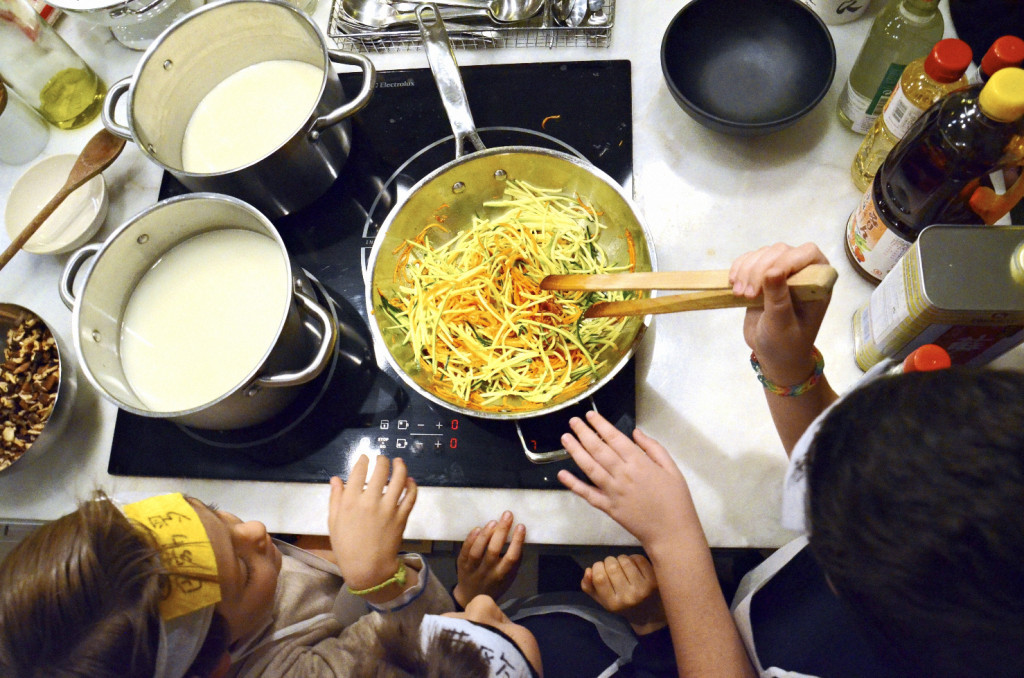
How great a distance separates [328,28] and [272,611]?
46.4 inches

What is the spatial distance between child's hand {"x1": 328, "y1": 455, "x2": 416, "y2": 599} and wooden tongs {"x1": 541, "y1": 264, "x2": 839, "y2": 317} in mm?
411

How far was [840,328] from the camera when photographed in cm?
105

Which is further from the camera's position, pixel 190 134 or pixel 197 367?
pixel 190 134

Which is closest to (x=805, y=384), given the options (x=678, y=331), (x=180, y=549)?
(x=678, y=331)

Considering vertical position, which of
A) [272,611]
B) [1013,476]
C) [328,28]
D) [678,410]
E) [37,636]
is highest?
[328,28]

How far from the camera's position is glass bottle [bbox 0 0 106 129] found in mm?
1224

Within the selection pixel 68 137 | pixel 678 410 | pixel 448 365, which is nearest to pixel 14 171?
pixel 68 137

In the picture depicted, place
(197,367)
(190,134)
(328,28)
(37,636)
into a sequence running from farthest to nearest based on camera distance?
(328,28)
(190,134)
(197,367)
(37,636)

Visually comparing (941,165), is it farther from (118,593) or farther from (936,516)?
(118,593)

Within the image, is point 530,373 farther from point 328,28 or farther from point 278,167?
point 328,28

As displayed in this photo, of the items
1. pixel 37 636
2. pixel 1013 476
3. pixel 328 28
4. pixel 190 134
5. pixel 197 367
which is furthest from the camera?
pixel 328 28

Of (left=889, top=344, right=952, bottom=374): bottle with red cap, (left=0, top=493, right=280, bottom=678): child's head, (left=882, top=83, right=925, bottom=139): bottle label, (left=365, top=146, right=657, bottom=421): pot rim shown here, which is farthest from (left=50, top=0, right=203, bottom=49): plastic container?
(left=889, top=344, right=952, bottom=374): bottle with red cap

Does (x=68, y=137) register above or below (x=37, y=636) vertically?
above

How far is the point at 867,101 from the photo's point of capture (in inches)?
42.8
